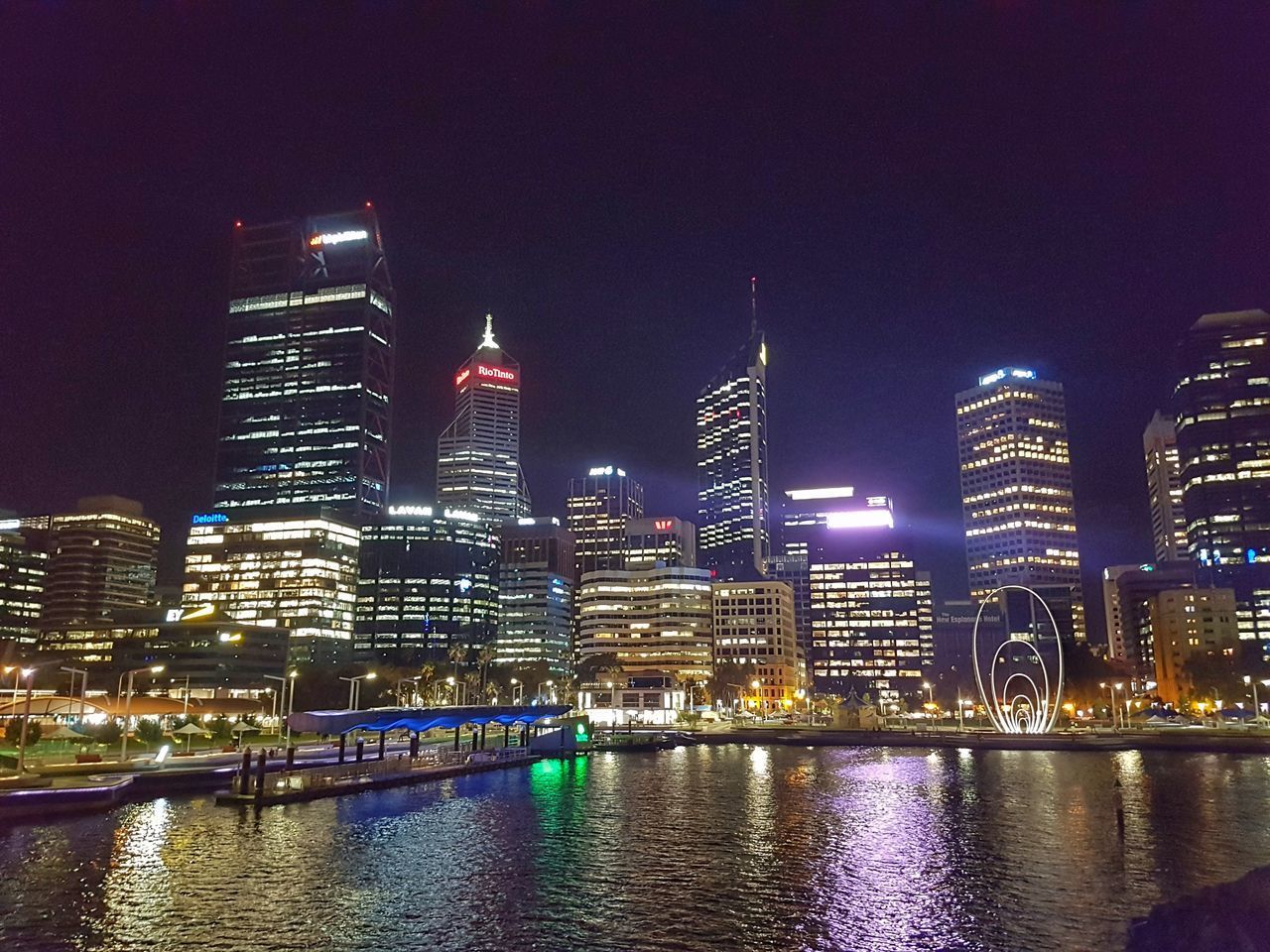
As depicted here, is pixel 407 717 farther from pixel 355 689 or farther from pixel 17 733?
pixel 355 689

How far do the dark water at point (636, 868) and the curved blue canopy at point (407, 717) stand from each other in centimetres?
1145

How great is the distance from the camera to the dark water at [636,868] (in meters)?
29.6

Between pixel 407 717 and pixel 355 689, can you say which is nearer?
pixel 407 717

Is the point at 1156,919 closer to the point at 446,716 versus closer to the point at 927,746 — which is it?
the point at 446,716

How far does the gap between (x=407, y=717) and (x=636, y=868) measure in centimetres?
4756

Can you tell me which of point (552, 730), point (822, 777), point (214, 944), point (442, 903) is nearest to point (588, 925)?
point (442, 903)

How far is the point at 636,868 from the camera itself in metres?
39.5

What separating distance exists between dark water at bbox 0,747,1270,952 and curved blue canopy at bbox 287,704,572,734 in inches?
451

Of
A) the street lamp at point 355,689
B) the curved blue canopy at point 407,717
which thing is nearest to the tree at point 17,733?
the curved blue canopy at point 407,717

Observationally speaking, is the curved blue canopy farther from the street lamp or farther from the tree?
the street lamp

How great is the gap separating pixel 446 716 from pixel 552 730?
22775 millimetres

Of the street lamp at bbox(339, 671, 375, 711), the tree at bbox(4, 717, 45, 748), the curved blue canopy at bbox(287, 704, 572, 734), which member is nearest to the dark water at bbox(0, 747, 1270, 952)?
the curved blue canopy at bbox(287, 704, 572, 734)

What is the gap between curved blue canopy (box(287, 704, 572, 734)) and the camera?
72125 mm

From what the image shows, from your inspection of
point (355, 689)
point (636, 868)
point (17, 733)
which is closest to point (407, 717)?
point (17, 733)
